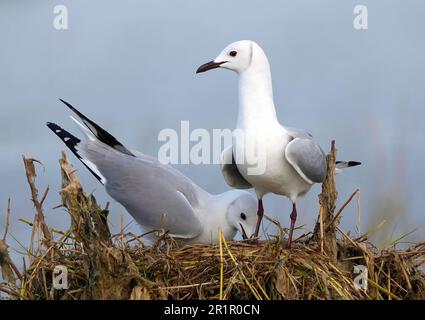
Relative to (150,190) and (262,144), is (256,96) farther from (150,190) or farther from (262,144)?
(150,190)

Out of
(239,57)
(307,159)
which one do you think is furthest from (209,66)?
(307,159)

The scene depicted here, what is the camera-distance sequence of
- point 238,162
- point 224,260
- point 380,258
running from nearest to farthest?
1. point 224,260
2. point 380,258
3. point 238,162

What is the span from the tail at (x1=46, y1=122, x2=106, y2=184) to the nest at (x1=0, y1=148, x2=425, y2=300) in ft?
2.38

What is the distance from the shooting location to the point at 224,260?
15.4 feet

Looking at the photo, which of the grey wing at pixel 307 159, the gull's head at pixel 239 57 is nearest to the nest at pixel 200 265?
the grey wing at pixel 307 159

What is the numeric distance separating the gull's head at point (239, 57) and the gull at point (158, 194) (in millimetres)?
780

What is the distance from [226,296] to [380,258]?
1.10 m

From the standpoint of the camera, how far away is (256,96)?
5633mm

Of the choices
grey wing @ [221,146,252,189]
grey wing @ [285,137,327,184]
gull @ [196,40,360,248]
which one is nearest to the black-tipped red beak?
gull @ [196,40,360,248]

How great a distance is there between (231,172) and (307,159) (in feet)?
1.89

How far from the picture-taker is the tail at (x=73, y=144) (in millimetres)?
5863

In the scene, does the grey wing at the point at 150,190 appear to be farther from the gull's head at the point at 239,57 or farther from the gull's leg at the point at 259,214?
the gull's head at the point at 239,57
